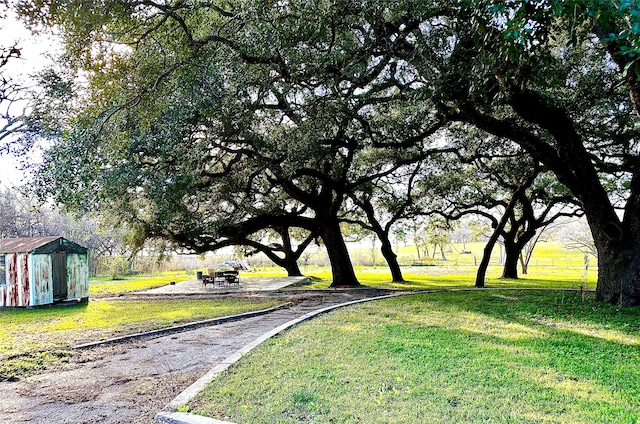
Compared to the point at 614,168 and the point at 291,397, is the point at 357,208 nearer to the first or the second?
the point at 614,168

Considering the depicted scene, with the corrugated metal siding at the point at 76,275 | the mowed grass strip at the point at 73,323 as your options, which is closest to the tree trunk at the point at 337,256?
the mowed grass strip at the point at 73,323

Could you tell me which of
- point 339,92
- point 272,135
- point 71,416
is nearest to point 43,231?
point 272,135

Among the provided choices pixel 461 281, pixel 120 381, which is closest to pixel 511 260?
A: pixel 461 281

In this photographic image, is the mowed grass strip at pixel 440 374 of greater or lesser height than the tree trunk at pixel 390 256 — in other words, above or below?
below

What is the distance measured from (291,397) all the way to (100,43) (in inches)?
223

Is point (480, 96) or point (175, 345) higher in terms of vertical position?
point (480, 96)

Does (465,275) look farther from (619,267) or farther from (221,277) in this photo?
(619,267)

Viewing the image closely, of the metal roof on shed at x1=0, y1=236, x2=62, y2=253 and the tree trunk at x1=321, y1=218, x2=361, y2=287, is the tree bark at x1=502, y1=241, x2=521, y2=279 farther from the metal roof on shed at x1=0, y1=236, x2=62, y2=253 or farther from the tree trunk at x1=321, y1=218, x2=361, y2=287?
the metal roof on shed at x1=0, y1=236, x2=62, y2=253

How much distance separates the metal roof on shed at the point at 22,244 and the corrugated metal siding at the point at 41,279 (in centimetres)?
40

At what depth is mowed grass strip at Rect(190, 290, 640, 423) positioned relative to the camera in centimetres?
373

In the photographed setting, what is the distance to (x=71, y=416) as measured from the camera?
4105mm

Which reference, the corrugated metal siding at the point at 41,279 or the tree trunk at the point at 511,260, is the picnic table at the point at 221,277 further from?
the tree trunk at the point at 511,260

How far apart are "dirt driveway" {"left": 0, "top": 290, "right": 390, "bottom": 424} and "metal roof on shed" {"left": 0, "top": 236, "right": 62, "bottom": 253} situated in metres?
7.71

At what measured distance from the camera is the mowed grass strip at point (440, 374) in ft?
12.2
